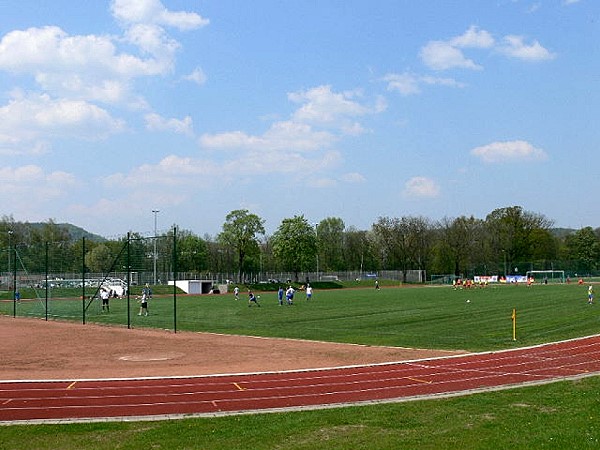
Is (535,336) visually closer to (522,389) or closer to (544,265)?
(522,389)

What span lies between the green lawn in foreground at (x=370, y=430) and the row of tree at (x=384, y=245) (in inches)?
3414

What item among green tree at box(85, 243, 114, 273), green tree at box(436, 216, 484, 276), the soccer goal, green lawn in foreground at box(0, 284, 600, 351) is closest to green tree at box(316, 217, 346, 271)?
green tree at box(436, 216, 484, 276)

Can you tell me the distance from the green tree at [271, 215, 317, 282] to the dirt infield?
82217 mm

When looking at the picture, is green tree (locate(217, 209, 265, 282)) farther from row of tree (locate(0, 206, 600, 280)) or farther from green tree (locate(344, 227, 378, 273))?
green tree (locate(344, 227, 378, 273))

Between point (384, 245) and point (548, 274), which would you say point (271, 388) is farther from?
point (384, 245)

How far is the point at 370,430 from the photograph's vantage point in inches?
437

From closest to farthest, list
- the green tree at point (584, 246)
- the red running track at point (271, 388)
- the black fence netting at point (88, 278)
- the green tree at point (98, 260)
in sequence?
1. the red running track at point (271, 388)
2. the black fence netting at point (88, 278)
3. the green tree at point (98, 260)
4. the green tree at point (584, 246)

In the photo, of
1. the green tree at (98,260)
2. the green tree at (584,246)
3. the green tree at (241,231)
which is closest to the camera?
the green tree at (98,260)

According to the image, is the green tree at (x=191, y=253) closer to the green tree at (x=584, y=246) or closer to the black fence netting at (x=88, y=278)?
the black fence netting at (x=88, y=278)

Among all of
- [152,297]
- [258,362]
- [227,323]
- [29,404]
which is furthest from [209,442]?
[152,297]

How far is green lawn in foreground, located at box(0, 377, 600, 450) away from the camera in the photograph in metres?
10.1

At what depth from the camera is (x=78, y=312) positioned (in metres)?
43.9

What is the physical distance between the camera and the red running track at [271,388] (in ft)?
43.7

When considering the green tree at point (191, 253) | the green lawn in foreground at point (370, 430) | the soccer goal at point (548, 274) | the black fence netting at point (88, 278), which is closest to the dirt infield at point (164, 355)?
the black fence netting at point (88, 278)
